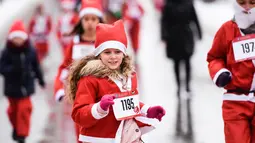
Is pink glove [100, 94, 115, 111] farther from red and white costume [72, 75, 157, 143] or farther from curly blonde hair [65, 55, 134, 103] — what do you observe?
curly blonde hair [65, 55, 134, 103]

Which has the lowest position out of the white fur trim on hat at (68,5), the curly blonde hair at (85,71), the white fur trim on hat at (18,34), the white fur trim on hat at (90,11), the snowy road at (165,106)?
the snowy road at (165,106)

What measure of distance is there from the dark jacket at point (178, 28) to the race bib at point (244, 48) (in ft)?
15.5

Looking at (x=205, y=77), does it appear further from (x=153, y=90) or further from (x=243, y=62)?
(x=243, y=62)

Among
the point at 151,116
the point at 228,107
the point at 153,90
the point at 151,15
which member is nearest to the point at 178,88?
the point at 153,90

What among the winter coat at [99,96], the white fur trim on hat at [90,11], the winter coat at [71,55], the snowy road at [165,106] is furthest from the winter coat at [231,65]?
the snowy road at [165,106]

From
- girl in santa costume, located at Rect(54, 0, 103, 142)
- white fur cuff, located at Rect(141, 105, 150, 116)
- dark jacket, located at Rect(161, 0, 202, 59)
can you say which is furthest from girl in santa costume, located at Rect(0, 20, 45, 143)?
white fur cuff, located at Rect(141, 105, 150, 116)

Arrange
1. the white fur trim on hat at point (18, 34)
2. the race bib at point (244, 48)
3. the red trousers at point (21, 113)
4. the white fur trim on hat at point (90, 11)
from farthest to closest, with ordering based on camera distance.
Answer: the white fur trim on hat at point (18, 34) < the red trousers at point (21, 113) < the white fur trim on hat at point (90, 11) < the race bib at point (244, 48)

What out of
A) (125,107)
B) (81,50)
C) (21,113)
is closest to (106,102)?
(125,107)

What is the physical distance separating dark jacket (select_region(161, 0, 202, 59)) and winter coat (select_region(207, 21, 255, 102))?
461 centimetres

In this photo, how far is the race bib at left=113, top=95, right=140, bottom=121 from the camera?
5961 millimetres

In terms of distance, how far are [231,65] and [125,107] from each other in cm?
113

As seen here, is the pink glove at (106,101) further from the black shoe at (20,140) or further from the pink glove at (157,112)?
the black shoe at (20,140)

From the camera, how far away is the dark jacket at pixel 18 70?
392 inches

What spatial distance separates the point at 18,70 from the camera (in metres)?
10.1
